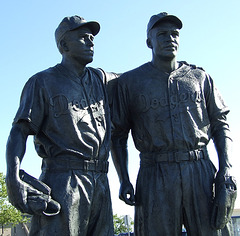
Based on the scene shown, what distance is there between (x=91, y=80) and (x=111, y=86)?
53 centimetres

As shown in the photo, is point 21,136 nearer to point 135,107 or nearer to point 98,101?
point 98,101

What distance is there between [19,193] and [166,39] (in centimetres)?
282

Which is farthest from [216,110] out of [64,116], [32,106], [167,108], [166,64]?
[32,106]

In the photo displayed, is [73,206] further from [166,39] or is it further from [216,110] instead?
→ [166,39]

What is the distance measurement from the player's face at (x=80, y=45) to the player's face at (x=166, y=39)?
99cm

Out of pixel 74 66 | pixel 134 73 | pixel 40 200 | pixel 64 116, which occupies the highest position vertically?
pixel 134 73

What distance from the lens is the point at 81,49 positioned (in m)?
5.57

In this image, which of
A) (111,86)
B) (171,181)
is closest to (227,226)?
(171,181)

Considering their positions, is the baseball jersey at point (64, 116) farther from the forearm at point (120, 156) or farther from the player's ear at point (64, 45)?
the forearm at point (120, 156)

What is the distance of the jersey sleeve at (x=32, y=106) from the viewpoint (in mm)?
5125

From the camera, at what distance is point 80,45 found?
558cm

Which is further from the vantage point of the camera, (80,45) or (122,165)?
(122,165)

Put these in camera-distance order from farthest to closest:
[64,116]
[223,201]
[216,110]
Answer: [216,110], [223,201], [64,116]

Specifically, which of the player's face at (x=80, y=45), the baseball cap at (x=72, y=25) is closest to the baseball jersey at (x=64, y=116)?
the player's face at (x=80, y=45)
